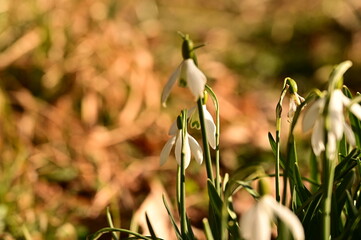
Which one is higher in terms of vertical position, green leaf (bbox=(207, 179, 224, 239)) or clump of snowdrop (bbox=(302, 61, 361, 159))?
clump of snowdrop (bbox=(302, 61, 361, 159))

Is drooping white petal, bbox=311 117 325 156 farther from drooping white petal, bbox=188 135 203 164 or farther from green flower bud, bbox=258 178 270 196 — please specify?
drooping white petal, bbox=188 135 203 164

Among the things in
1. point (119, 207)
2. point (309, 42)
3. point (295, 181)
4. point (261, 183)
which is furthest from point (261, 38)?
point (261, 183)

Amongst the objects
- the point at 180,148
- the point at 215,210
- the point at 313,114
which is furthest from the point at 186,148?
the point at 313,114

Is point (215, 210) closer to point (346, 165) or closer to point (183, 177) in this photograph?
point (183, 177)

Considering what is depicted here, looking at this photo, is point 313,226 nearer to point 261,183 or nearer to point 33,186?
point 261,183

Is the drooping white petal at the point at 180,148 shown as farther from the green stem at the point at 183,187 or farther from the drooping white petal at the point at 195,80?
the drooping white petal at the point at 195,80

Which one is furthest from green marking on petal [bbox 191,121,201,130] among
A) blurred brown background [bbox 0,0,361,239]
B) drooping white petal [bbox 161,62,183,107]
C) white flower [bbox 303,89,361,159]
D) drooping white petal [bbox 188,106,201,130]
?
blurred brown background [bbox 0,0,361,239]
